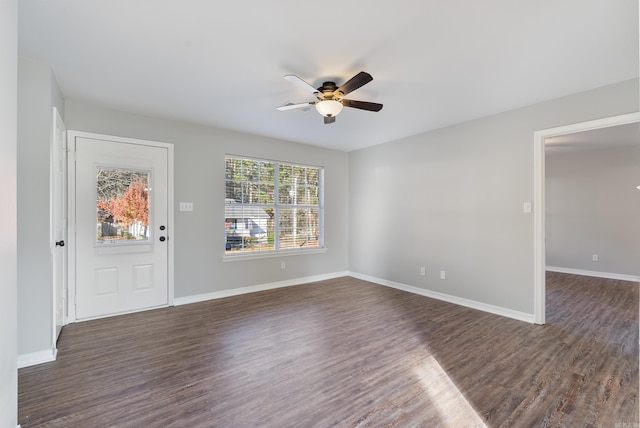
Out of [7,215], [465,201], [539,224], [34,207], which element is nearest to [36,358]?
[34,207]

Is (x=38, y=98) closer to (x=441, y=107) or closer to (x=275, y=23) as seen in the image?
(x=275, y=23)

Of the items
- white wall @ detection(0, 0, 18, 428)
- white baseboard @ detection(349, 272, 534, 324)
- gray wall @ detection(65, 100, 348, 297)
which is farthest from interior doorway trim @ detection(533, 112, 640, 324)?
white wall @ detection(0, 0, 18, 428)

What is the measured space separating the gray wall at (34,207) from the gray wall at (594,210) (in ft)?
26.6

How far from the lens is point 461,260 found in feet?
13.4

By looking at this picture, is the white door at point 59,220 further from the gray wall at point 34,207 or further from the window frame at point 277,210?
the window frame at point 277,210

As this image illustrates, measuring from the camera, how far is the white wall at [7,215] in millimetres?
1409

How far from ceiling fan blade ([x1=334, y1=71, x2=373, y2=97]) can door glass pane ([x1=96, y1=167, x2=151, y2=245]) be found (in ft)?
8.83

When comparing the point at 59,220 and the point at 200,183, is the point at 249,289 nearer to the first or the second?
the point at 200,183

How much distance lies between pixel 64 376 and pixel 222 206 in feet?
8.32

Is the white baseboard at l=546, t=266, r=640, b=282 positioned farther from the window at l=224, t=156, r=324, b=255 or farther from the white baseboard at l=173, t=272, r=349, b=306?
the window at l=224, t=156, r=324, b=255

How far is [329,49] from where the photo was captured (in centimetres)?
226

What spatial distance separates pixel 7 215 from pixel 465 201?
4347 mm

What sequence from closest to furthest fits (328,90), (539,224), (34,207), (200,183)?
(34,207) < (328,90) < (539,224) < (200,183)

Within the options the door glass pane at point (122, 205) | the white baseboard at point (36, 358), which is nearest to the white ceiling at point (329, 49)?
the door glass pane at point (122, 205)
